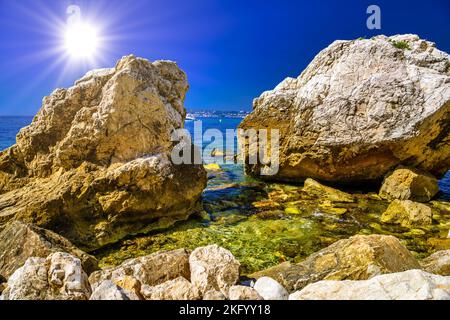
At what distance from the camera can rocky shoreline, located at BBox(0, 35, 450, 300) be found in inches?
155

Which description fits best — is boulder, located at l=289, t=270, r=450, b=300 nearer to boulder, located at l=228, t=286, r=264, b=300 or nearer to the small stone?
boulder, located at l=228, t=286, r=264, b=300

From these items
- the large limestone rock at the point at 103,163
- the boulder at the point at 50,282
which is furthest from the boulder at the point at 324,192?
the boulder at the point at 50,282

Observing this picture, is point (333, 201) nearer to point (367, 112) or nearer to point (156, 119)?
point (367, 112)

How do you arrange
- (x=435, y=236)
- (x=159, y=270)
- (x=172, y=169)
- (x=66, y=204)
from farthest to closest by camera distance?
1. (x=172, y=169)
2. (x=435, y=236)
3. (x=66, y=204)
4. (x=159, y=270)

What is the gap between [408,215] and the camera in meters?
10.3

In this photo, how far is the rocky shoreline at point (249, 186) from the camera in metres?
3.93

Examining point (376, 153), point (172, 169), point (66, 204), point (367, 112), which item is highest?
point (367, 112)

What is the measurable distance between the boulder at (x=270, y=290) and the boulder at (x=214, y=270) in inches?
15.7

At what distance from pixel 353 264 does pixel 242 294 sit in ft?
7.89

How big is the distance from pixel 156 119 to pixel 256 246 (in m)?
5.59

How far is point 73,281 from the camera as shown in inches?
145

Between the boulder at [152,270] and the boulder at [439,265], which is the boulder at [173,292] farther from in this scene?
the boulder at [439,265]

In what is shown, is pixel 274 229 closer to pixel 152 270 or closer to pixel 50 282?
pixel 152 270

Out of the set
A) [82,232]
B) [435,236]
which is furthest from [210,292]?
[435,236]
